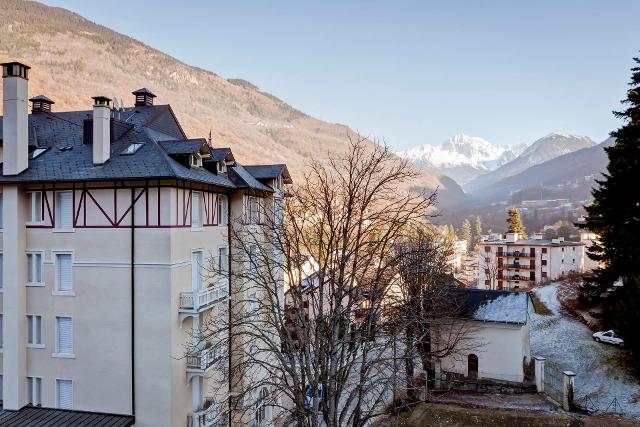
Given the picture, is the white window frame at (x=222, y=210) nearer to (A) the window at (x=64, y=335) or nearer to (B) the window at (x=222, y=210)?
(B) the window at (x=222, y=210)

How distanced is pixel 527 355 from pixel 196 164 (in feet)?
95.4

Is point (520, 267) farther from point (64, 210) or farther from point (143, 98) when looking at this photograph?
point (64, 210)

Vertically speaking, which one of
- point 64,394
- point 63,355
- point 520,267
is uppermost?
point 63,355

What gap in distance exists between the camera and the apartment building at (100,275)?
1795cm

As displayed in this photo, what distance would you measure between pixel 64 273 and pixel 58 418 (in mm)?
5928

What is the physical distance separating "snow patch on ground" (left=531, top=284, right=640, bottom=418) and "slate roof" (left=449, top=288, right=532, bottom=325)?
13.3ft

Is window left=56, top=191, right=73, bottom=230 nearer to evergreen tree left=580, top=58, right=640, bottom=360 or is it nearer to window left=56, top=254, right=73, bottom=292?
window left=56, top=254, right=73, bottom=292

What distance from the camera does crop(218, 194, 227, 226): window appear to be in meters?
22.9

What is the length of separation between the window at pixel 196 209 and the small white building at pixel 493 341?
2124 centimetres

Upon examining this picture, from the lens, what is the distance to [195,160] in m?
20.0

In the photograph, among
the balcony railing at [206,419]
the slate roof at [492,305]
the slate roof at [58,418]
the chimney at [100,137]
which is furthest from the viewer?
the slate roof at [492,305]

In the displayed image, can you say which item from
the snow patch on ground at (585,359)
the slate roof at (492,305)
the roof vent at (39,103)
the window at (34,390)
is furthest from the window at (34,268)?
the snow patch on ground at (585,359)

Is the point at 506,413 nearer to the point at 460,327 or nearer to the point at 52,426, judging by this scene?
the point at 460,327

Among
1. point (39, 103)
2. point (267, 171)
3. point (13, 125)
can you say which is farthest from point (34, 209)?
point (267, 171)
